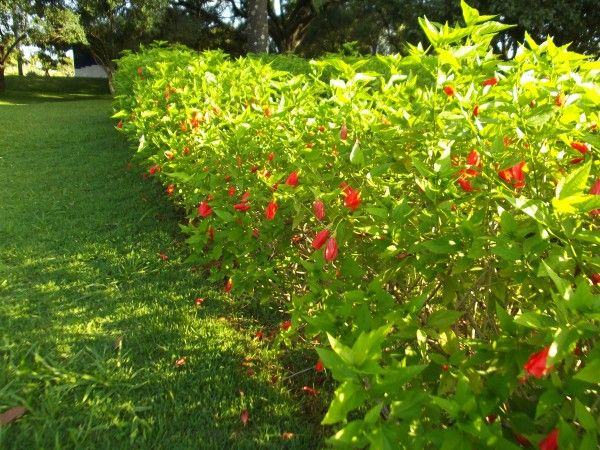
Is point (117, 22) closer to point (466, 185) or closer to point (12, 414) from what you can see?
point (12, 414)

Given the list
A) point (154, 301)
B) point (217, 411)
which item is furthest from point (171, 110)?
point (217, 411)

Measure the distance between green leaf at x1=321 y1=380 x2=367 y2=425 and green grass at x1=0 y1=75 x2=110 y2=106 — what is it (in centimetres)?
2553

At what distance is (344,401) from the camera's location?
1.02 metres

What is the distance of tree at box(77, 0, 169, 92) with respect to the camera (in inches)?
795

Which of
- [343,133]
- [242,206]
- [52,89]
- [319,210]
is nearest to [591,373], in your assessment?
[319,210]

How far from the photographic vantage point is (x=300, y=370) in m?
2.80

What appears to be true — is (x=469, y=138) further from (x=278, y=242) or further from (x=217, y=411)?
(x=217, y=411)

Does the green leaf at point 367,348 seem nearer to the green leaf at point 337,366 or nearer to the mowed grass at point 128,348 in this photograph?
the green leaf at point 337,366

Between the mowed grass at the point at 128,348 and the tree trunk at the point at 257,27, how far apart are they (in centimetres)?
894

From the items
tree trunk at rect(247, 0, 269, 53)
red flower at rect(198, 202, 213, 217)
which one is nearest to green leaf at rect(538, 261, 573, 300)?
red flower at rect(198, 202, 213, 217)

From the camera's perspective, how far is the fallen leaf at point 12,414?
2.29 meters

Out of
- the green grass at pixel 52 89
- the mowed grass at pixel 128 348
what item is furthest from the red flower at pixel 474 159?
the green grass at pixel 52 89

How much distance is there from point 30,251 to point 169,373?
7.91 feet

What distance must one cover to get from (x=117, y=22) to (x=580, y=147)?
23.0 m
